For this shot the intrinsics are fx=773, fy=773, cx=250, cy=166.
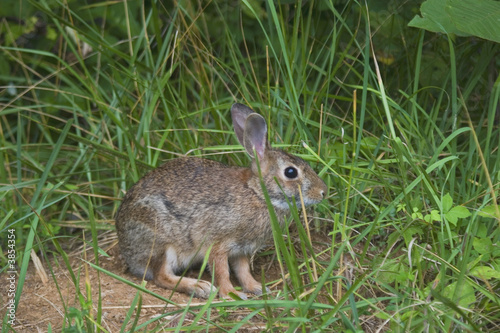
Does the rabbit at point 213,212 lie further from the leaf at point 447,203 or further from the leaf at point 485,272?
the leaf at point 485,272

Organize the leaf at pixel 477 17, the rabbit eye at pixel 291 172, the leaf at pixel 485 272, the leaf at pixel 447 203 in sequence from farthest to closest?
the rabbit eye at pixel 291 172
the leaf at pixel 477 17
the leaf at pixel 447 203
the leaf at pixel 485 272

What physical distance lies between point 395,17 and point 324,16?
21.0 inches

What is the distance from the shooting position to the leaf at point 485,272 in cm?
328

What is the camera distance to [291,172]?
13.9 feet

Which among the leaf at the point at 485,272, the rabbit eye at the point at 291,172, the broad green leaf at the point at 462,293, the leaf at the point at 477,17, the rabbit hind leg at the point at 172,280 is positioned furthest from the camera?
the rabbit eye at the point at 291,172

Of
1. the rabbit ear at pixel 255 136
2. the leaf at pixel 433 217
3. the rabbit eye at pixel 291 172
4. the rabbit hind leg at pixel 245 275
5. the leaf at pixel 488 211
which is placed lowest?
the rabbit hind leg at pixel 245 275

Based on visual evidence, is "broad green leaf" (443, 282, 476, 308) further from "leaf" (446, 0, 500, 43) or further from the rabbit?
"leaf" (446, 0, 500, 43)

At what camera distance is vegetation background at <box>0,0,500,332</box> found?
331 cm

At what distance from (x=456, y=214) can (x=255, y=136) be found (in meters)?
1.25

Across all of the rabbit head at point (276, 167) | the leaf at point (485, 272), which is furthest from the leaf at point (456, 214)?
the rabbit head at point (276, 167)

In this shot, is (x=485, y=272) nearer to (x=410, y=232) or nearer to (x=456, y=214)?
(x=456, y=214)

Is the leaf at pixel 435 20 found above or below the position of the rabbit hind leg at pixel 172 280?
above

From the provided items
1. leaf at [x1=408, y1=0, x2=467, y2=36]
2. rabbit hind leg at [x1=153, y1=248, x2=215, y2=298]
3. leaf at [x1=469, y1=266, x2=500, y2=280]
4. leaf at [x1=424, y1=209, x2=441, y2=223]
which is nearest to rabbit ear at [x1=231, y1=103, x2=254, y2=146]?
rabbit hind leg at [x1=153, y1=248, x2=215, y2=298]

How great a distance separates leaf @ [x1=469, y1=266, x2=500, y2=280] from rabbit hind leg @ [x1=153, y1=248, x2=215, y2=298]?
1.43 meters
